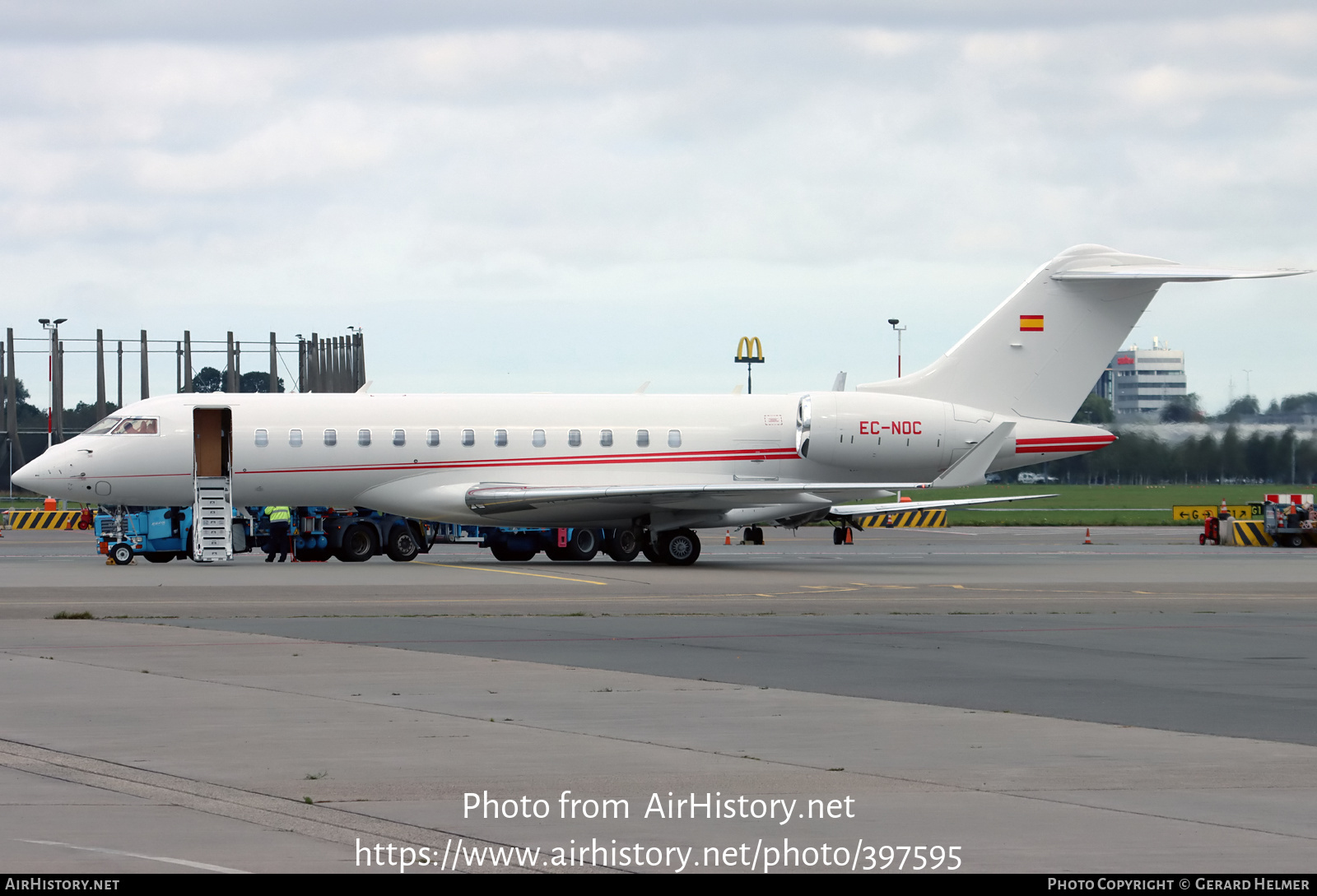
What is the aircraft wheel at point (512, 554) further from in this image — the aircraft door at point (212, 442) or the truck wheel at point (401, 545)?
the aircraft door at point (212, 442)

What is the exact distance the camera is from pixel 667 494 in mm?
35344

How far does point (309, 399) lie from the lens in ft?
124

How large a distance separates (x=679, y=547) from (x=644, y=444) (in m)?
2.99

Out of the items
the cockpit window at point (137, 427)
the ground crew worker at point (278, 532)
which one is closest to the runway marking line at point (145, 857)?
the cockpit window at point (137, 427)

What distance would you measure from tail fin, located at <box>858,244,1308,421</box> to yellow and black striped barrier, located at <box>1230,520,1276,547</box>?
1027 centimetres

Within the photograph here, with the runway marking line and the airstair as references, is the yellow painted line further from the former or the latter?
the runway marking line

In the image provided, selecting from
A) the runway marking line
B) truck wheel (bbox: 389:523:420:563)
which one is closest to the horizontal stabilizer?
truck wheel (bbox: 389:523:420:563)

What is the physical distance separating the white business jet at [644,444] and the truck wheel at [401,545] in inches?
70.1

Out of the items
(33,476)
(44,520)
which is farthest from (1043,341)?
(44,520)

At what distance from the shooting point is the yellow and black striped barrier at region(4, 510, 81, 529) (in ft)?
189

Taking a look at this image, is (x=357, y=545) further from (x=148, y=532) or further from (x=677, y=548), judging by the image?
(x=677, y=548)

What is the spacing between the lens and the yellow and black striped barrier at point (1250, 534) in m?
47.5
